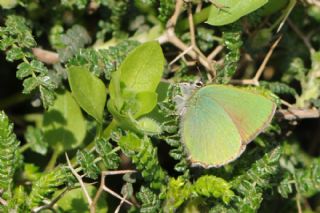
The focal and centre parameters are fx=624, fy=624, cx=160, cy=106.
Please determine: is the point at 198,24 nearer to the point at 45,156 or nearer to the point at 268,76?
the point at 268,76

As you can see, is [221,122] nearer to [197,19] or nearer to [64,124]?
[197,19]

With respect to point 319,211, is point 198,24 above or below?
above

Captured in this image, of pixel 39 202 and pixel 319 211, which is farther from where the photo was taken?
pixel 319 211

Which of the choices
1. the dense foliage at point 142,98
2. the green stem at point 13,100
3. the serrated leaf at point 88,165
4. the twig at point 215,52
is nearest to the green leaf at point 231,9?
the dense foliage at point 142,98

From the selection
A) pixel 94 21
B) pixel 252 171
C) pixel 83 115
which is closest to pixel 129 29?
pixel 94 21

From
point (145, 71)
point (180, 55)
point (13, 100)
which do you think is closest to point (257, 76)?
point (180, 55)
